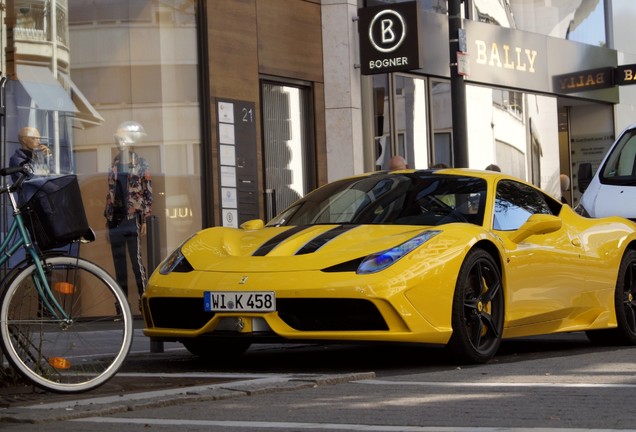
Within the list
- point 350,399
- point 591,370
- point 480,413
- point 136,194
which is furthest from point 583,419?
point 136,194

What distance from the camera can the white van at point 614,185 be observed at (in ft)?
44.0

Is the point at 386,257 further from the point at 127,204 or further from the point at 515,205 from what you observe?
the point at 127,204

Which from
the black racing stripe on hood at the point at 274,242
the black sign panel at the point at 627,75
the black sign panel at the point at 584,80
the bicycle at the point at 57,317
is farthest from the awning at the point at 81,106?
the black sign panel at the point at 627,75

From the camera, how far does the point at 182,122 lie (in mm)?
15633

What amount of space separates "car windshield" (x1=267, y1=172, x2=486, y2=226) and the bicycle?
240 cm

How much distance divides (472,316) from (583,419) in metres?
2.96

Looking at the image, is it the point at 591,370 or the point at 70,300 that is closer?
the point at 70,300

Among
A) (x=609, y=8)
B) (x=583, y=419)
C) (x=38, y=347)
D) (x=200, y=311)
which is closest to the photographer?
(x=583, y=419)

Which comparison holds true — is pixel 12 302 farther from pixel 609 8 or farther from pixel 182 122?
pixel 609 8

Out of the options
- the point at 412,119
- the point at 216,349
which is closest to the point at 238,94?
the point at 412,119

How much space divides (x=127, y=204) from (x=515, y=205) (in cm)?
624

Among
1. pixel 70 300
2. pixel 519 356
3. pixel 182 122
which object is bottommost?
pixel 519 356

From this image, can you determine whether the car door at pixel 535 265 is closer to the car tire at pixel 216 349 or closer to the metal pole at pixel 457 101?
the car tire at pixel 216 349

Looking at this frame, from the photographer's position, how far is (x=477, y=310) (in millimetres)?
8445
